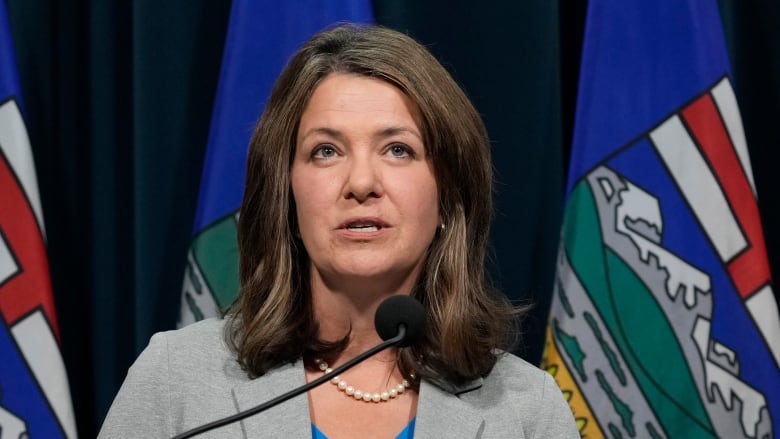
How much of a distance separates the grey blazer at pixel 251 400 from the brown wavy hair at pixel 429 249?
0.03 meters

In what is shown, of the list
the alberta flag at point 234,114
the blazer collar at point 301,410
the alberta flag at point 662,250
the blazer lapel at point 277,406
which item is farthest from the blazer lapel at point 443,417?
the alberta flag at point 234,114

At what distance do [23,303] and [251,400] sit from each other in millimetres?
776

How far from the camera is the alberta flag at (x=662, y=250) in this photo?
2.04 metres

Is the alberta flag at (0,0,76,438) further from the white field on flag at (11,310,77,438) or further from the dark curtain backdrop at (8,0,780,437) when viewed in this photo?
the dark curtain backdrop at (8,0,780,437)

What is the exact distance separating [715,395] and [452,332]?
2.44ft

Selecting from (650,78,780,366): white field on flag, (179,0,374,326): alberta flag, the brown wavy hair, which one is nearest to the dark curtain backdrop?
(179,0,374,326): alberta flag

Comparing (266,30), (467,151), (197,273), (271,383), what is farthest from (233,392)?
(266,30)

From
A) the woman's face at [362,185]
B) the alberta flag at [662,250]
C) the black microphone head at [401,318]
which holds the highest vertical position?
the woman's face at [362,185]

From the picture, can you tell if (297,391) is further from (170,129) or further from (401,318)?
(170,129)

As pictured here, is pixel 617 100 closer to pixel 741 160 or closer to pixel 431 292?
pixel 741 160

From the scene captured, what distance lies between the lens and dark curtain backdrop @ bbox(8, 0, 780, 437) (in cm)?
223

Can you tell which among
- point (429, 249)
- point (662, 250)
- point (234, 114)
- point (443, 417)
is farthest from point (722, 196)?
point (234, 114)

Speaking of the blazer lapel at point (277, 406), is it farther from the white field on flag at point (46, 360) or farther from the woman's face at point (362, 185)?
the white field on flag at point (46, 360)

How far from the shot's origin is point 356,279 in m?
1.50
